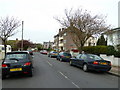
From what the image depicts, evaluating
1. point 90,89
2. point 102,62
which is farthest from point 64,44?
point 90,89

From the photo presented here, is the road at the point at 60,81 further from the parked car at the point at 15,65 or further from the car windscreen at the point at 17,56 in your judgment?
the car windscreen at the point at 17,56

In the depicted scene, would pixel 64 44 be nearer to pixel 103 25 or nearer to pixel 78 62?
pixel 103 25

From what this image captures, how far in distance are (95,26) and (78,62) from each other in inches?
306

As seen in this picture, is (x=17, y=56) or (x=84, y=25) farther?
(x=84, y=25)

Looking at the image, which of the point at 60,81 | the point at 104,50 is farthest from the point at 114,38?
the point at 60,81

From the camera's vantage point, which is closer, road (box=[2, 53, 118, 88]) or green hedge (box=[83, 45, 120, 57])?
road (box=[2, 53, 118, 88])

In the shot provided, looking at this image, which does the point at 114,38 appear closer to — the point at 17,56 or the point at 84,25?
the point at 84,25

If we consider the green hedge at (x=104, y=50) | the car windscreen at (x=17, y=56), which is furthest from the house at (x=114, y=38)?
the car windscreen at (x=17, y=56)

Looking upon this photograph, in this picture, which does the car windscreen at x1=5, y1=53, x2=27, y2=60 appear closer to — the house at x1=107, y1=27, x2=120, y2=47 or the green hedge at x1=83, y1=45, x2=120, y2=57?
the green hedge at x1=83, y1=45, x2=120, y2=57

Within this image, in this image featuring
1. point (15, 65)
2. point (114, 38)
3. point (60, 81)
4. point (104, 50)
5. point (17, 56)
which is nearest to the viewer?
point (60, 81)

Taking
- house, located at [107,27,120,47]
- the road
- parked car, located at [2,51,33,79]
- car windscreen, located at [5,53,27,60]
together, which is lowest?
the road

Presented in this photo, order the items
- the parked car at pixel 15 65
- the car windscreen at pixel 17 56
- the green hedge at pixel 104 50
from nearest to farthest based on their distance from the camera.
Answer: the parked car at pixel 15 65 < the car windscreen at pixel 17 56 < the green hedge at pixel 104 50

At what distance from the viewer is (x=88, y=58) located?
10820 mm

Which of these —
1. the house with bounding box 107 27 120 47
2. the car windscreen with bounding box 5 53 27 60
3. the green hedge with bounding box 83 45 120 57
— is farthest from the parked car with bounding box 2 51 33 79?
the house with bounding box 107 27 120 47
